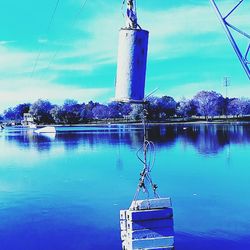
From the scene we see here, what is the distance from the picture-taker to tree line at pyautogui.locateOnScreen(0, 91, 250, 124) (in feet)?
369

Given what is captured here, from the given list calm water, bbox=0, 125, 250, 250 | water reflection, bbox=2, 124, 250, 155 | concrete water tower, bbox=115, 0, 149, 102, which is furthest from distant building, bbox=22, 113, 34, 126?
concrete water tower, bbox=115, 0, 149, 102

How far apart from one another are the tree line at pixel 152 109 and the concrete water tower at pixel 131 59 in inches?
3700

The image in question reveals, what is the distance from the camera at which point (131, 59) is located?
6.33m

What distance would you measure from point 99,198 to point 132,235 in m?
7.94

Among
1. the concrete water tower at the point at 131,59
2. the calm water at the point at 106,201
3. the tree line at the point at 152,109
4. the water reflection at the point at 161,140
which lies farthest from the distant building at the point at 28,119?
the concrete water tower at the point at 131,59

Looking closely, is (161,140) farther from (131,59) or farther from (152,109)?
(152,109)

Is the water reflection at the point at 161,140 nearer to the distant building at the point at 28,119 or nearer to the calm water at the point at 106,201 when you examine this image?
the calm water at the point at 106,201

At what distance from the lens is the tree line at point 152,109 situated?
113m

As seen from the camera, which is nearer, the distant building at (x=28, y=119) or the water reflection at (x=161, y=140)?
the water reflection at (x=161, y=140)

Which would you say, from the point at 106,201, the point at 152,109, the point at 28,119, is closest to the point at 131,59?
the point at 106,201

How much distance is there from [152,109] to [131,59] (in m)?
103

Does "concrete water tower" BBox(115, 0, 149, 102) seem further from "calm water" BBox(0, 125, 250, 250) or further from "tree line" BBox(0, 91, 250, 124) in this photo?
"tree line" BBox(0, 91, 250, 124)

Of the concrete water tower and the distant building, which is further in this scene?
the distant building

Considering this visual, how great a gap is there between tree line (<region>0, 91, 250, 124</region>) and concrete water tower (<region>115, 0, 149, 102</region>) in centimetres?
9399
